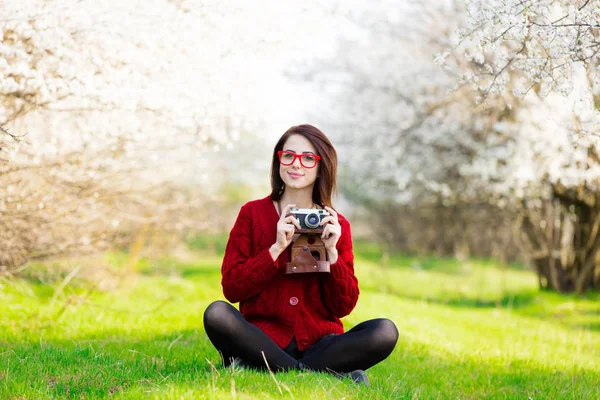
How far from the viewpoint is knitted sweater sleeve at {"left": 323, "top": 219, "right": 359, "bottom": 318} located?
3.71 m

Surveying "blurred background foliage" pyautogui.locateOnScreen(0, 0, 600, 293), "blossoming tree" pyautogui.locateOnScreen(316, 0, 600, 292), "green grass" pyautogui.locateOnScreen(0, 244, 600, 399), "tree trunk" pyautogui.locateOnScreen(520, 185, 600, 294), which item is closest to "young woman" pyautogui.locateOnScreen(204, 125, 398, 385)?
"green grass" pyautogui.locateOnScreen(0, 244, 600, 399)

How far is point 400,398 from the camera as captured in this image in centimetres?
358

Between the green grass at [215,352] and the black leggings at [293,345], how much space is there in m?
0.15

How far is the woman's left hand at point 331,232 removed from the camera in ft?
11.9

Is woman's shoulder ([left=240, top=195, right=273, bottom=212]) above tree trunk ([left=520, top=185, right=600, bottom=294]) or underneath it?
above

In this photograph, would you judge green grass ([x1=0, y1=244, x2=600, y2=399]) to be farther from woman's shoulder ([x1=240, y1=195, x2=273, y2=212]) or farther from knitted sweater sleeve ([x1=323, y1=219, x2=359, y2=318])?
woman's shoulder ([x1=240, y1=195, x2=273, y2=212])

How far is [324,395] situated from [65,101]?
3212 mm

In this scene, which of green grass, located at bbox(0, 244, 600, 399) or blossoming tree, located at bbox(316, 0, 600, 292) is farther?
blossoming tree, located at bbox(316, 0, 600, 292)

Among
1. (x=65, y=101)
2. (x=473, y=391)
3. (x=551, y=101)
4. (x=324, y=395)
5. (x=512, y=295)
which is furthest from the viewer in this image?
(x=512, y=295)

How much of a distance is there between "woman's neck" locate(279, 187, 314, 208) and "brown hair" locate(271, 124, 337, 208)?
1.7 inches

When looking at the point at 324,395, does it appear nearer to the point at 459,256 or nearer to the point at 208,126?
the point at 208,126

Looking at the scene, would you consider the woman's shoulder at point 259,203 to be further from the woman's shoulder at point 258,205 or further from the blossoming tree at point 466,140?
the blossoming tree at point 466,140

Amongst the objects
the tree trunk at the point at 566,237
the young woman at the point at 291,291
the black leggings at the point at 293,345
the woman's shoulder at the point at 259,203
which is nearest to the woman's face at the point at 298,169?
the young woman at the point at 291,291

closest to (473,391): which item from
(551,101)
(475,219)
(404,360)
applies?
(404,360)
